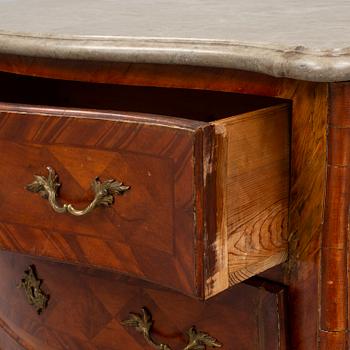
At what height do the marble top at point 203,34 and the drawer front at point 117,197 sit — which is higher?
the marble top at point 203,34

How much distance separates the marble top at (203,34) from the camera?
58 centimetres

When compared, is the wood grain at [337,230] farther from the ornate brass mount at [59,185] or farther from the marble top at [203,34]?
the ornate brass mount at [59,185]

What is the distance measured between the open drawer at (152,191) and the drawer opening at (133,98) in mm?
184

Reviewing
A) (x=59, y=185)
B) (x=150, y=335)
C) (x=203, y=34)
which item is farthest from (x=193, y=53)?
(x=150, y=335)

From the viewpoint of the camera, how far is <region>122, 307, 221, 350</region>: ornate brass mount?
764mm

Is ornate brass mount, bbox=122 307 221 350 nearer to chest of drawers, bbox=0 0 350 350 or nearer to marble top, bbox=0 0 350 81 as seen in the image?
chest of drawers, bbox=0 0 350 350

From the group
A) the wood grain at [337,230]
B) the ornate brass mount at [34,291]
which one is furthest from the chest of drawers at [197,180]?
the ornate brass mount at [34,291]

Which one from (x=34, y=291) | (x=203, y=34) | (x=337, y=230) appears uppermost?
(x=203, y=34)

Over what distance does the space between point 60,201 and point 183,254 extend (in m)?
0.14

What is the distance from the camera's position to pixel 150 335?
81 cm

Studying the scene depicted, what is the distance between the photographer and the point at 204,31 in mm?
716

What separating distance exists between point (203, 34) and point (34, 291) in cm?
41

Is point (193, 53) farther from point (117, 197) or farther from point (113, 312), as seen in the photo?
point (113, 312)

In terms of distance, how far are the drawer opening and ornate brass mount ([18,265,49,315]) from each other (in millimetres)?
238
